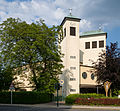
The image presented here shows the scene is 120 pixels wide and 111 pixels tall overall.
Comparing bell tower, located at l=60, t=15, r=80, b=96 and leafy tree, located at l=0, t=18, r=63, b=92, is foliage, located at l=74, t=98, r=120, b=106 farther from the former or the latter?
bell tower, located at l=60, t=15, r=80, b=96

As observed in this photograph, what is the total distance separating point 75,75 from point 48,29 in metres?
11.9

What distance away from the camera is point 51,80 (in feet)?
87.4

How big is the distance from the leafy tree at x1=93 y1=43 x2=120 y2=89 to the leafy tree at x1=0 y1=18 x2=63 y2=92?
6.88m

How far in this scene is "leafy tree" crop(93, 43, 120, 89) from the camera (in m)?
25.4

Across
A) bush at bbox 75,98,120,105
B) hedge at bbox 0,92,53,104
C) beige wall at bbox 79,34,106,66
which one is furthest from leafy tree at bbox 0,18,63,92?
beige wall at bbox 79,34,106,66

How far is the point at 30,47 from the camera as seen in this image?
2517cm

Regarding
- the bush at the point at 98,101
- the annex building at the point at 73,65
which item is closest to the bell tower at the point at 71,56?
the annex building at the point at 73,65

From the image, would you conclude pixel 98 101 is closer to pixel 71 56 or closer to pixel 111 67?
pixel 111 67

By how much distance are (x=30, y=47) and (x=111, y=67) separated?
11926 millimetres

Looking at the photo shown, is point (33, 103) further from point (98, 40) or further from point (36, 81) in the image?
point (98, 40)

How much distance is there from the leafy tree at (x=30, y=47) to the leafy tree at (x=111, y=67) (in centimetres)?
688

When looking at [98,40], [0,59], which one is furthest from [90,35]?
[0,59]

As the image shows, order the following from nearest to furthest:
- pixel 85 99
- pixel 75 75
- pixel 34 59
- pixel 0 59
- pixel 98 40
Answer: pixel 85 99, pixel 34 59, pixel 0 59, pixel 75 75, pixel 98 40

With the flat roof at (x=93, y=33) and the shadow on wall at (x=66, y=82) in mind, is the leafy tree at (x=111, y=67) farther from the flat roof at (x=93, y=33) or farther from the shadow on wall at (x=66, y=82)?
the flat roof at (x=93, y=33)
